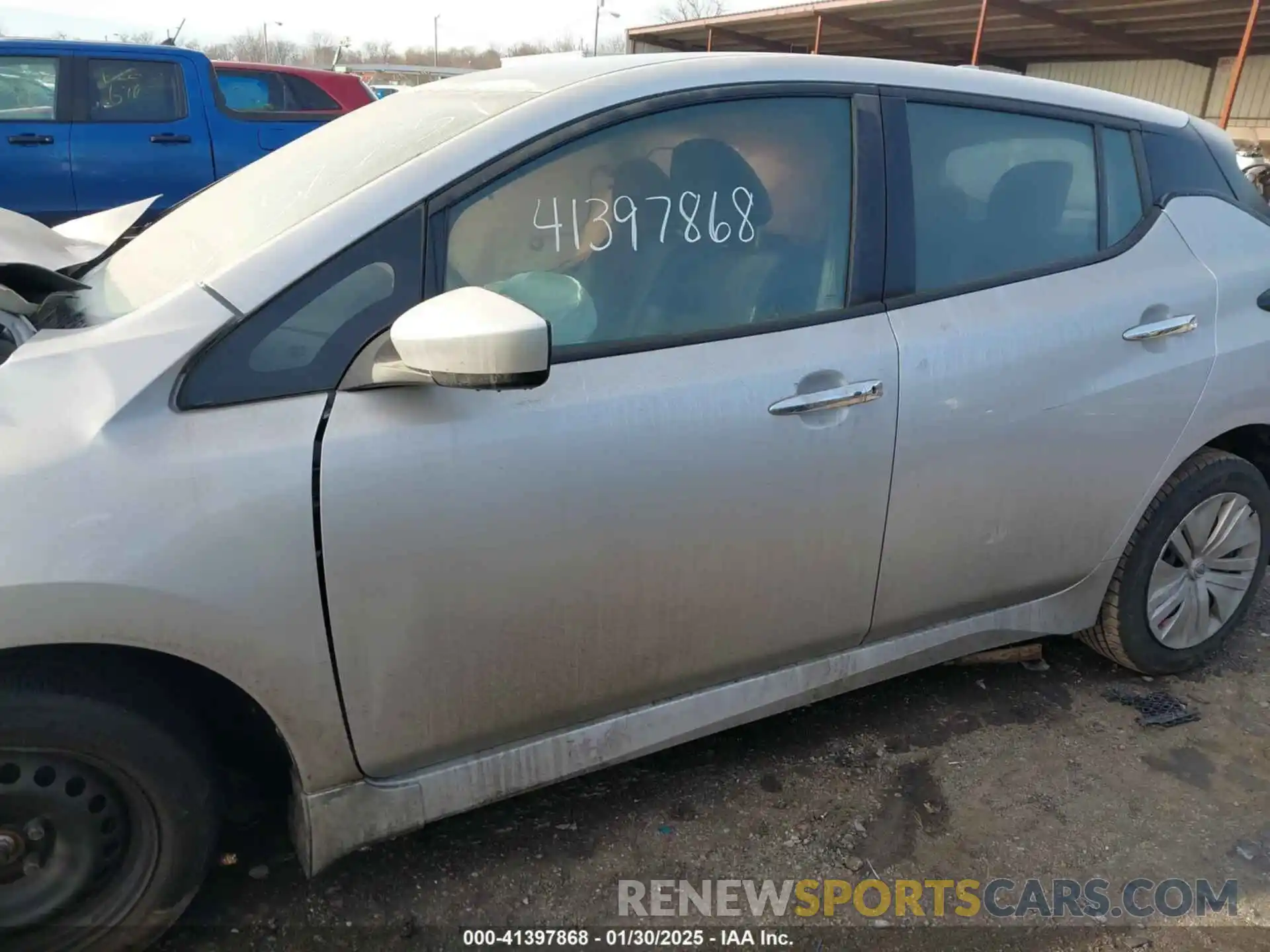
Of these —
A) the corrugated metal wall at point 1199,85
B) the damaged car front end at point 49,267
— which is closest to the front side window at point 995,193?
the damaged car front end at point 49,267

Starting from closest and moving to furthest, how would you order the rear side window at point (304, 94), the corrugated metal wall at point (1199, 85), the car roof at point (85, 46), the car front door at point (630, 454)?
the car front door at point (630, 454) < the car roof at point (85, 46) < the rear side window at point (304, 94) < the corrugated metal wall at point (1199, 85)

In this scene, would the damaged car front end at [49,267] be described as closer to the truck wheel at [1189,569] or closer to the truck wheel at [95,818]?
the truck wheel at [95,818]

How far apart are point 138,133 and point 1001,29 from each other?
56.7ft

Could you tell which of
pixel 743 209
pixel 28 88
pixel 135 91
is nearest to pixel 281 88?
pixel 135 91

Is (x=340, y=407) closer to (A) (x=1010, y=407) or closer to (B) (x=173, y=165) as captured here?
(A) (x=1010, y=407)

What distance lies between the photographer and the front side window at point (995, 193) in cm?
225

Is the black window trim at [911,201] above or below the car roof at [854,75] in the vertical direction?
below

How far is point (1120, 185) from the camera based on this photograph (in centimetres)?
258

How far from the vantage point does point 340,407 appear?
164 cm

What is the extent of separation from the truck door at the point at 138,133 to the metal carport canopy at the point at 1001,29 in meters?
11.4

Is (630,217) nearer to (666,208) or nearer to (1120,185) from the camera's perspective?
(666,208)

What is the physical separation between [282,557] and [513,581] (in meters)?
0.42

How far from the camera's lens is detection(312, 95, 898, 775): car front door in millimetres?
1683

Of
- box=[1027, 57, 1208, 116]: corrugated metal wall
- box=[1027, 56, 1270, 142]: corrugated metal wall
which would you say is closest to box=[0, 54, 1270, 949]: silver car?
box=[1027, 56, 1270, 142]: corrugated metal wall
